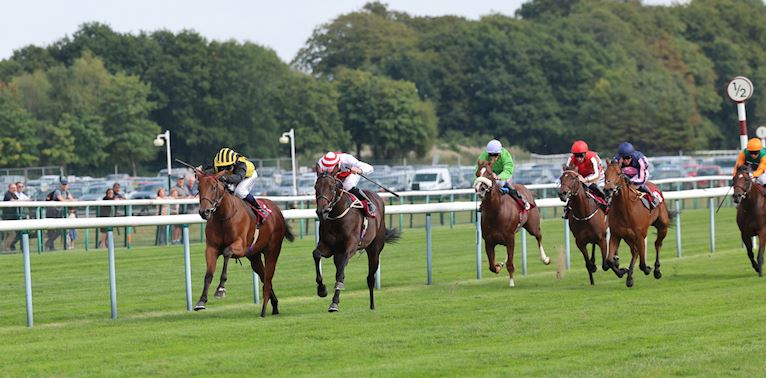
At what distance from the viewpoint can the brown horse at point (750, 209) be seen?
1639cm

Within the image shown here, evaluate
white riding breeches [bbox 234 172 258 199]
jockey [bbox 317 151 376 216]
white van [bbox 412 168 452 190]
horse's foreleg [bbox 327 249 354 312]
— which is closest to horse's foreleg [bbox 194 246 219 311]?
white riding breeches [bbox 234 172 258 199]

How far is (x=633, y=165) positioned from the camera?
54.0ft

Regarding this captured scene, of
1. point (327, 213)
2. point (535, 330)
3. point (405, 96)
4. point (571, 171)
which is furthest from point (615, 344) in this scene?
point (405, 96)

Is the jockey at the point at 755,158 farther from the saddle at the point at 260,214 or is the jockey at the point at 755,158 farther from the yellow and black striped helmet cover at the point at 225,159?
the yellow and black striped helmet cover at the point at 225,159

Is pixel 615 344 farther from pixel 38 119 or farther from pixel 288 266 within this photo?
pixel 38 119

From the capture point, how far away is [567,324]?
1158 cm

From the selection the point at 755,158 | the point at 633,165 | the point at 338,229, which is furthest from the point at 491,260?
the point at 755,158

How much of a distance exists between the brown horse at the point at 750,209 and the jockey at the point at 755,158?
12 cm

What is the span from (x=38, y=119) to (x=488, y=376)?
6215cm

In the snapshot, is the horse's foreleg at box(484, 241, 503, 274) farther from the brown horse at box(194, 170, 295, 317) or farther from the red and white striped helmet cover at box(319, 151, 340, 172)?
the red and white striped helmet cover at box(319, 151, 340, 172)

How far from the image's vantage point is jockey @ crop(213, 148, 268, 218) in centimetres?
1313

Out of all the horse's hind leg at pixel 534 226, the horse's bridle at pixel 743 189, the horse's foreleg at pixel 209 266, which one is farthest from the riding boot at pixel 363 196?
the horse's bridle at pixel 743 189

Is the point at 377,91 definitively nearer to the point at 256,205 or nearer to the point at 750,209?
the point at 750,209

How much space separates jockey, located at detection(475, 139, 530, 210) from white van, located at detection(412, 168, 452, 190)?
2822cm
